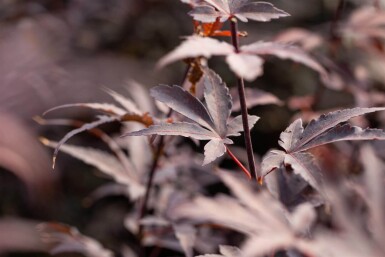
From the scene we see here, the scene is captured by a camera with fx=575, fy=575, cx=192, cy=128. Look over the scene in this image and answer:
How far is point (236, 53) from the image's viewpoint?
0.90m

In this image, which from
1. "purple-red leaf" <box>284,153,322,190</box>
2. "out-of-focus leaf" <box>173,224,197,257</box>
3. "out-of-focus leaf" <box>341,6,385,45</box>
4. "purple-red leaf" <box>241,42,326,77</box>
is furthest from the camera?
"out-of-focus leaf" <box>341,6,385,45</box>

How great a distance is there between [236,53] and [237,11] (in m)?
0.08

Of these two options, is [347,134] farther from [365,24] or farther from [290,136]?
[365,24]

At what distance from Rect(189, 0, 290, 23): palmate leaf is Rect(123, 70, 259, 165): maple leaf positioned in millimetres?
111

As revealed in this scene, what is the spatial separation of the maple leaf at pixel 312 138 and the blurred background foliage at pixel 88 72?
0.37m

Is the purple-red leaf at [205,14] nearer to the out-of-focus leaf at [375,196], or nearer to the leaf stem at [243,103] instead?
the leaf stem at [243,103]

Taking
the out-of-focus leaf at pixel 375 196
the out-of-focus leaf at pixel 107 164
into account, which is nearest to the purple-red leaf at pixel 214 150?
the out-of-focus leaf at pixel 375 196

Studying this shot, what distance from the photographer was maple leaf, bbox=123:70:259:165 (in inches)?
36.0

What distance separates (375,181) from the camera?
69cm

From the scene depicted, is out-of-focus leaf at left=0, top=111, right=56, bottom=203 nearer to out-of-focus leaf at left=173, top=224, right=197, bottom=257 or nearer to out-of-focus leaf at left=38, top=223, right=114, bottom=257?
out-of-focus leaf at left=173, top=224, right=197, bottom=257

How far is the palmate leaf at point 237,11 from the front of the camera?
2.96ft

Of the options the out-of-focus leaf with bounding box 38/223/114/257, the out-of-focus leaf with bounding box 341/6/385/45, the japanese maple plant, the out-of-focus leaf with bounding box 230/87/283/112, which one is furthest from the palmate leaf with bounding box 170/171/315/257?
the out-of-focus leaf with bounding box 341/6/385/45

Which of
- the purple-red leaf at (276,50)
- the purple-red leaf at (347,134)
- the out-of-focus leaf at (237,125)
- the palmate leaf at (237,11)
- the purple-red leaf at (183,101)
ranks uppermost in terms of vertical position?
the palmate leaf at (237,11)

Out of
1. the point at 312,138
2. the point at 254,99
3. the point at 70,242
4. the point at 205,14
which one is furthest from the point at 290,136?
the point at 70,242
